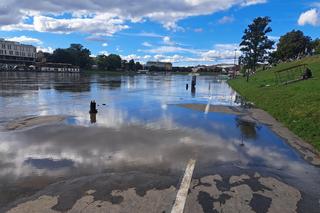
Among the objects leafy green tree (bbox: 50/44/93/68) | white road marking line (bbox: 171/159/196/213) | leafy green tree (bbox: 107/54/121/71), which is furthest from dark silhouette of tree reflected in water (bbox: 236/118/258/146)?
leafy green tree (bbox: 107/54/121/71)

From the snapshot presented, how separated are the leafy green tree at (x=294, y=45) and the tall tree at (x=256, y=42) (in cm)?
1363

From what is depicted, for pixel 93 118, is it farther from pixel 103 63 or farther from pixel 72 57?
pixel 103 63

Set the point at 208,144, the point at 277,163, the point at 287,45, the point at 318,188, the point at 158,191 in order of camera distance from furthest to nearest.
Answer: the point at 287,45, the point at 208,144, the point at 277,163, the point at 318,188, the point at 158,191

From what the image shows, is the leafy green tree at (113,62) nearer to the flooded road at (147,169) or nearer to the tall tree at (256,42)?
the tall tree at (256,42)

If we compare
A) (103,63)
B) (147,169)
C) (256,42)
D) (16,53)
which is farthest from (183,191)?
(16,53)

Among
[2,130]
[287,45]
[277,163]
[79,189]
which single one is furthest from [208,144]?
[287,45]

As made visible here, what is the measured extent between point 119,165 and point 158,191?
1856mm

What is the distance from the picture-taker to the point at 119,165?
7.40m

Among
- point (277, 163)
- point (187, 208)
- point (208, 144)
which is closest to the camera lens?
point (187, 208)

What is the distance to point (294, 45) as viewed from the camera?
85312 millimetres

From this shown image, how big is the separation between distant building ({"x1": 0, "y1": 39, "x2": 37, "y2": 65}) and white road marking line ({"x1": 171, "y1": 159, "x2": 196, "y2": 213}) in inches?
6560

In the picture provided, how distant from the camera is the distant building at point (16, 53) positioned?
156250mm

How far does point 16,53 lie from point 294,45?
455 feet

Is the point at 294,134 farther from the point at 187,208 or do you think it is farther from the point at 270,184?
the point at 187,208
